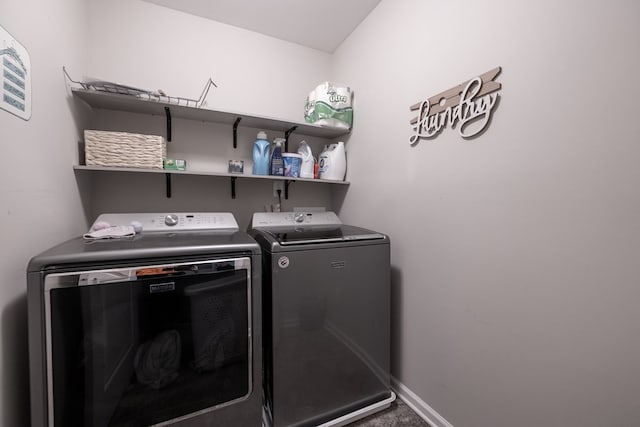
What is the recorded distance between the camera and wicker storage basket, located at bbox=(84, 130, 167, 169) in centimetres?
135

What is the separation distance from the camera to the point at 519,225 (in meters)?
0.99

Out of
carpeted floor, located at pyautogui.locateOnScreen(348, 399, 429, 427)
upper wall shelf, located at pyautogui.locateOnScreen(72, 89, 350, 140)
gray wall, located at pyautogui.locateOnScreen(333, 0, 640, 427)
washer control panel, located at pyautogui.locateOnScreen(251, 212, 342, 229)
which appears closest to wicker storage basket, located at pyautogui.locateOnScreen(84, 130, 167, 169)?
upper wall shelf, located at pyautogui.locateOnScreen(72, 89, 350, 140)

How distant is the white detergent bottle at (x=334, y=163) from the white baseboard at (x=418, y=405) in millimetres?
1536

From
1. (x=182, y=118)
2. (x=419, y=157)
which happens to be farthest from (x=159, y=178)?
(x=419, y=157)

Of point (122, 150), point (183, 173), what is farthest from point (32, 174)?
point (183, 173)

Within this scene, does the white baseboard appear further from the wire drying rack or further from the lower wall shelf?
the wire drying rack

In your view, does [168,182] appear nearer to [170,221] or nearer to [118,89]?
[170,221]

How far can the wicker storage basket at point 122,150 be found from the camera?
135 centimetres

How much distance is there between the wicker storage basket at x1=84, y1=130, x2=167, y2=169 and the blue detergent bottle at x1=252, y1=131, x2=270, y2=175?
593 mm

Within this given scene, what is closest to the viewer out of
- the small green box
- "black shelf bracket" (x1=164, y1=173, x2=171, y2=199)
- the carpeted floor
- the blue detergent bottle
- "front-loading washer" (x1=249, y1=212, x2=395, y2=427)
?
"front-loading washer" (x1=249, y1=212, x2=395, y2=427)

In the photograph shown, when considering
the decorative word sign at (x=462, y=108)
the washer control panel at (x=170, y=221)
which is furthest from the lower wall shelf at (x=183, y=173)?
the decorative word sign at (x=462, y=108)

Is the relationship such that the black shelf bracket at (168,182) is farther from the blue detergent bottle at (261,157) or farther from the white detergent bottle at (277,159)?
the white detergent bottle at (277,159)

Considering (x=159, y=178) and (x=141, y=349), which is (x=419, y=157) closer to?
(x=141, y=349)

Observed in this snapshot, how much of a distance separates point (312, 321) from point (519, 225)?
1.06 m
